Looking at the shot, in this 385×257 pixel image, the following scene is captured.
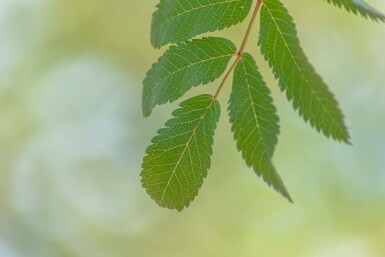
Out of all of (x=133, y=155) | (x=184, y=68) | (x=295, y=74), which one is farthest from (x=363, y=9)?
(x=133, y=155)

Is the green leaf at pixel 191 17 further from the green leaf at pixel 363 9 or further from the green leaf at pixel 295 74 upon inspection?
the green leaf at pixel 363 9

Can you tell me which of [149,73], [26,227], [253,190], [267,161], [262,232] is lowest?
[267,161]

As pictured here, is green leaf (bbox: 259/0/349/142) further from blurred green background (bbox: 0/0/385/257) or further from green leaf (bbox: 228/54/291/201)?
blurred green background (bbox: 0/0/385/257)

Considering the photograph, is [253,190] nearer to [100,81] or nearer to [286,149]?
[286,149]

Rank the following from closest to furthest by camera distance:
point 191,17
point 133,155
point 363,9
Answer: point 363,9 → point 191,17 → point 133,155

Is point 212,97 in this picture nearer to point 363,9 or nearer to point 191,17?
point 191,17

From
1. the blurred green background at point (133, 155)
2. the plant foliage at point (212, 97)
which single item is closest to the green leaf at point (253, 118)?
the plant foliage at point (212, 97)

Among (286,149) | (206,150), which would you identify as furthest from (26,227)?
(206,150)

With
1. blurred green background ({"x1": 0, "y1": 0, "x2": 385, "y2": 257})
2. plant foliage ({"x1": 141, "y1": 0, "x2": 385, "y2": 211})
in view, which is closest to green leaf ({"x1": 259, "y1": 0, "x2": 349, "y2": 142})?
plant foliage ({"x1": 141, "y1": 0, "x2": 385, "y2": 211})
